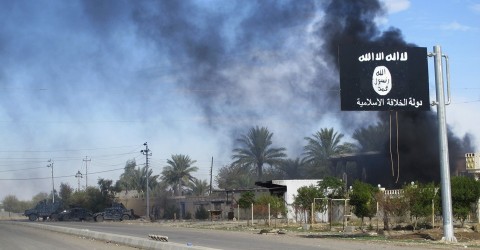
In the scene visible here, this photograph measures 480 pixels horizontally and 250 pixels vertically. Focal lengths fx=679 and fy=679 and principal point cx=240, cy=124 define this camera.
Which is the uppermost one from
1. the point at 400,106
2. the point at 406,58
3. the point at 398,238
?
the point at 406,58

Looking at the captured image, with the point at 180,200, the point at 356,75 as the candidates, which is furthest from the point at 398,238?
the point at 180,200

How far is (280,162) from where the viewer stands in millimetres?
84375

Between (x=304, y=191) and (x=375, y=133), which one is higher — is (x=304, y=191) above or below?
below

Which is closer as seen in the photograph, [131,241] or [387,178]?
[131,241]

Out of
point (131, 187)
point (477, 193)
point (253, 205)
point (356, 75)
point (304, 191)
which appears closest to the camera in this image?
point (356, 75)

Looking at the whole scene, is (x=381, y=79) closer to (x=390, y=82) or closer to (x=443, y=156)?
(x=390, y=82)

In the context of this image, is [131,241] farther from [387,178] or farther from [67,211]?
[67,211]

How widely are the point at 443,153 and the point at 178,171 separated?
246 ft

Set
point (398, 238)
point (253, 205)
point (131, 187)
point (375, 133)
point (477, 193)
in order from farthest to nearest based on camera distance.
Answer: point (131, 187) < point (375, 133) < point (253, 205) < point (477, 193) < point (398, 238)

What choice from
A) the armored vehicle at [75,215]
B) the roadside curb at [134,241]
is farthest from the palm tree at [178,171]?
the roadside curb at [134,241]

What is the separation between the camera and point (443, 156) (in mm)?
27641

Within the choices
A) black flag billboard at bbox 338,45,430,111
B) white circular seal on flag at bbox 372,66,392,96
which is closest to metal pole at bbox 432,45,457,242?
black flag billboard at bbox 338,45,430,111

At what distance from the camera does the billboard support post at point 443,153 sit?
89.0 feet

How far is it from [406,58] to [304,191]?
72.5ft
